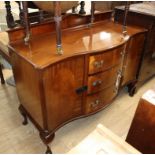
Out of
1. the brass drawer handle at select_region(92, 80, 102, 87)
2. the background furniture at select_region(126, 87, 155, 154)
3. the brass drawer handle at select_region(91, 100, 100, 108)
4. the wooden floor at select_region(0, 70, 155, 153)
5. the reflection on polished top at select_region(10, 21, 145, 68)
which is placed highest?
the reflection on polished top at select_region(10, 21, 145, 68)

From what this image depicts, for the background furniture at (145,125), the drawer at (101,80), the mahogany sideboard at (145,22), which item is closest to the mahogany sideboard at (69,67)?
the drawer at (101,80)

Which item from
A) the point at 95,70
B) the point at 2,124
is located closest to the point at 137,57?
the point at 95,70

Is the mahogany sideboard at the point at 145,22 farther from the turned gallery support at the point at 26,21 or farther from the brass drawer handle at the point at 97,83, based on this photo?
the turned gallery support at the point at 26,21

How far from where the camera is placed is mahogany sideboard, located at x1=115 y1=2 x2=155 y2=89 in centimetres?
174

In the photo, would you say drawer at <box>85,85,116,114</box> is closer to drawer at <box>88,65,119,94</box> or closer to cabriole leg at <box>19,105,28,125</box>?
drawer at <box>88,65,119,94</box>

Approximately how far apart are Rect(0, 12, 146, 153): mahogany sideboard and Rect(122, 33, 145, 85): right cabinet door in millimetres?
11

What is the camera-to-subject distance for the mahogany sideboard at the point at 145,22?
1.74 meters

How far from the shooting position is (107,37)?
1.55m

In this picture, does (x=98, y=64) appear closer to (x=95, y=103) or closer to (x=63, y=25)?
(x=95, y=103)

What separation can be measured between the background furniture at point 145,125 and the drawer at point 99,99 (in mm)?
693

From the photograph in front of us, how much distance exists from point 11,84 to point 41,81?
131 cm

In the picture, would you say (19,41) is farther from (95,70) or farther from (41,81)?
(95,70)

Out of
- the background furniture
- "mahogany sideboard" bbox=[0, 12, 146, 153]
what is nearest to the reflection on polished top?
"mahogany sideboard" bbox=[0, 12, 146, 153]

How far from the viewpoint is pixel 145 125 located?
81 centimetres
